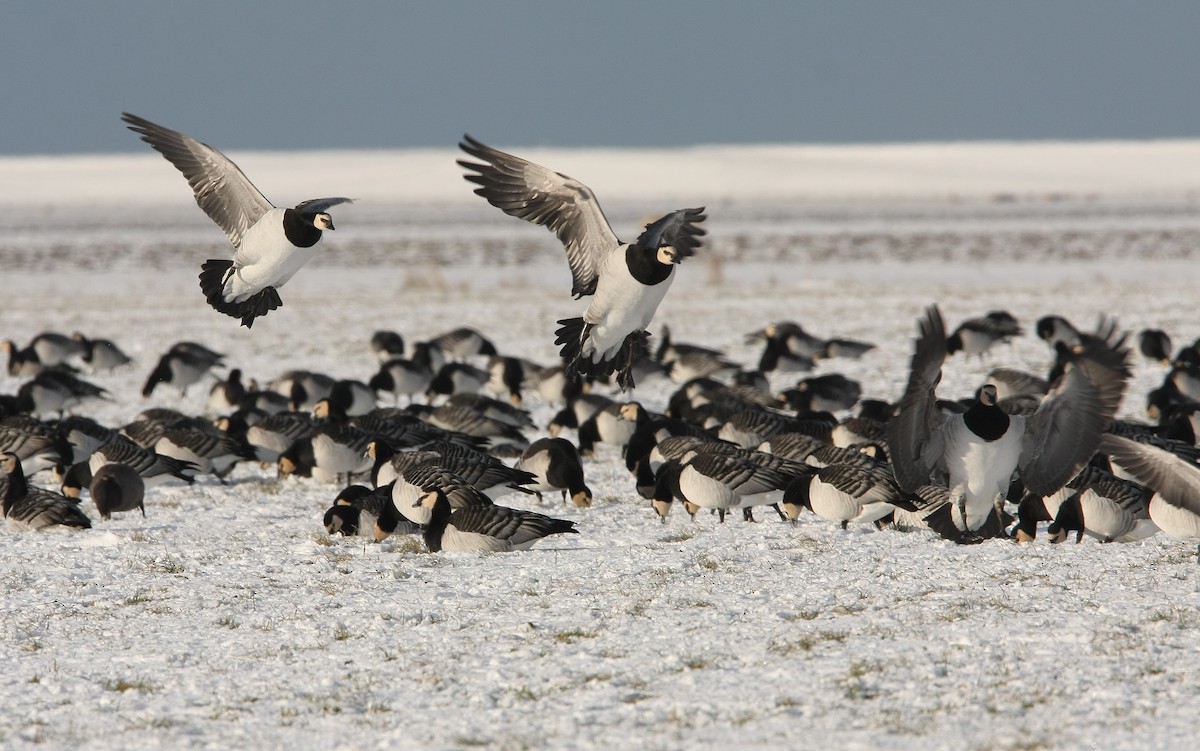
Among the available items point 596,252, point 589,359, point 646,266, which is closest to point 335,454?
point 589,359

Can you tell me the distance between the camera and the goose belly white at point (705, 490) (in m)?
10.1

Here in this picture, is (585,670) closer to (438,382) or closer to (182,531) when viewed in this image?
(182,531)

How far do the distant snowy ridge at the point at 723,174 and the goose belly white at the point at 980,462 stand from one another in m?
100

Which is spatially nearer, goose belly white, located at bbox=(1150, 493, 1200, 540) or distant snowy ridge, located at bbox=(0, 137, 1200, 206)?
goose belly white, located at bbox=(1150, 493, 1200, 540)

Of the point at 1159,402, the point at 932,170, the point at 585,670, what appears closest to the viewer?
the point at 585,670

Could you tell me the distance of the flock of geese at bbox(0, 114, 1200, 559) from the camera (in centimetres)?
869

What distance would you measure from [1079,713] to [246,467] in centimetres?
996

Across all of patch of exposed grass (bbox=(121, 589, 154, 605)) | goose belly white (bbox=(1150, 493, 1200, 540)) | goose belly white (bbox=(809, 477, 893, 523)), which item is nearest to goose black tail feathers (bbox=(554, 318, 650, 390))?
goose belly white (bbox=(809, 477, 893, 523))

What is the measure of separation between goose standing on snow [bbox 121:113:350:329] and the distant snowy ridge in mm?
98893

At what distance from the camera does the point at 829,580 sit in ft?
27.0

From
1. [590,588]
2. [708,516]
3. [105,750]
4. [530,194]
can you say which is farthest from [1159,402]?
[105,750]

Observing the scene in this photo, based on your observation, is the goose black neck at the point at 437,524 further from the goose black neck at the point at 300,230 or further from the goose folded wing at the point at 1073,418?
the goose folded wing at the point at 1073,418

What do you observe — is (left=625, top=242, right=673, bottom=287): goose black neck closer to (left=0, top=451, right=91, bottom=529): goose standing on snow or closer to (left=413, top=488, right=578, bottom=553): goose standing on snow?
(left=413, top=488, right=578, bottom=553): goose standing on snow

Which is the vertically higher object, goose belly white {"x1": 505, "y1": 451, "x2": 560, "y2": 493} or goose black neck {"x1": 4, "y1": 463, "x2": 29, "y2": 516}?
goose belly white {"x1": 505, "y1": 451, "x2": 560, "y2": 493}
